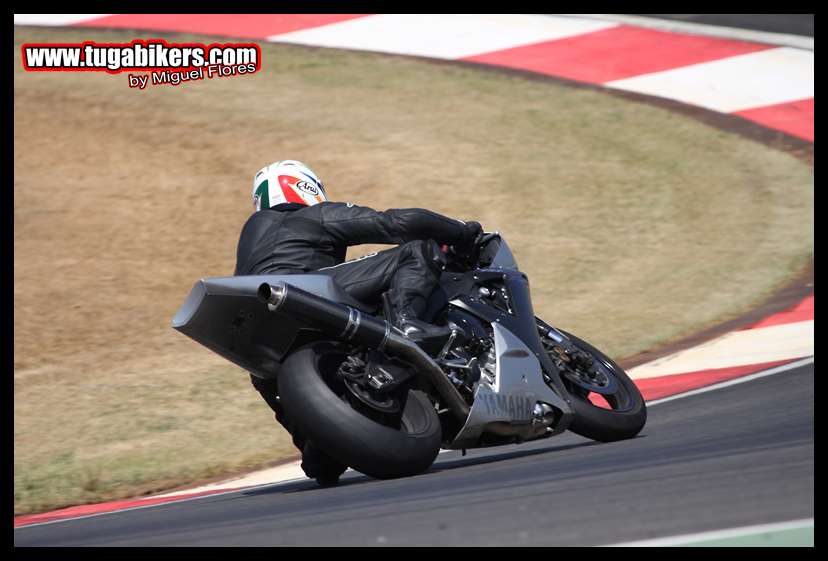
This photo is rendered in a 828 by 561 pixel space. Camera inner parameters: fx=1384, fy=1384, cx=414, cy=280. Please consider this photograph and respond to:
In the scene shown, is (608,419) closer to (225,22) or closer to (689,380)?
(689,380)

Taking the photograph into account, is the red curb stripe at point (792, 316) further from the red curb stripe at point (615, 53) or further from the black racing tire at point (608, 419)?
the red curb stripe at point (615, 53)

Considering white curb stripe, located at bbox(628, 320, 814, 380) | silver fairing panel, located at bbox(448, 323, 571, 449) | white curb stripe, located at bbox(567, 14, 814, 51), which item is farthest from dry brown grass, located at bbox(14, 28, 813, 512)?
white curb stripe, located at bbox(567, 14, 814, 51)

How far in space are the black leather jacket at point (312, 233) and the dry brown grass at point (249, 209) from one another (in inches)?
72.9

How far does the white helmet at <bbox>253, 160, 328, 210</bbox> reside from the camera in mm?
5840

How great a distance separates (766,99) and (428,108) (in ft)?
10.9

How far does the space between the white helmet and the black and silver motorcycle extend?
0.52m

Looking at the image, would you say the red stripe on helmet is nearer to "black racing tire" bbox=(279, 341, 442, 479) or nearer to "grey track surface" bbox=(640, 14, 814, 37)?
"black racing tire" bbox=(279, 341, 442, 479)

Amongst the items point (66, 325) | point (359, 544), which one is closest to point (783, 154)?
point (66, 325)

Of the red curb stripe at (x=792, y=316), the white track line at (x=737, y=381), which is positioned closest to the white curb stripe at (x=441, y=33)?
the red curb stripe at (x=792, y=316)

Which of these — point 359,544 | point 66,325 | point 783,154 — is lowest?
point 66,325

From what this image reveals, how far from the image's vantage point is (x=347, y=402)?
516 centimetres

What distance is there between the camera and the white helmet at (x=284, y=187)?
5840 mm
